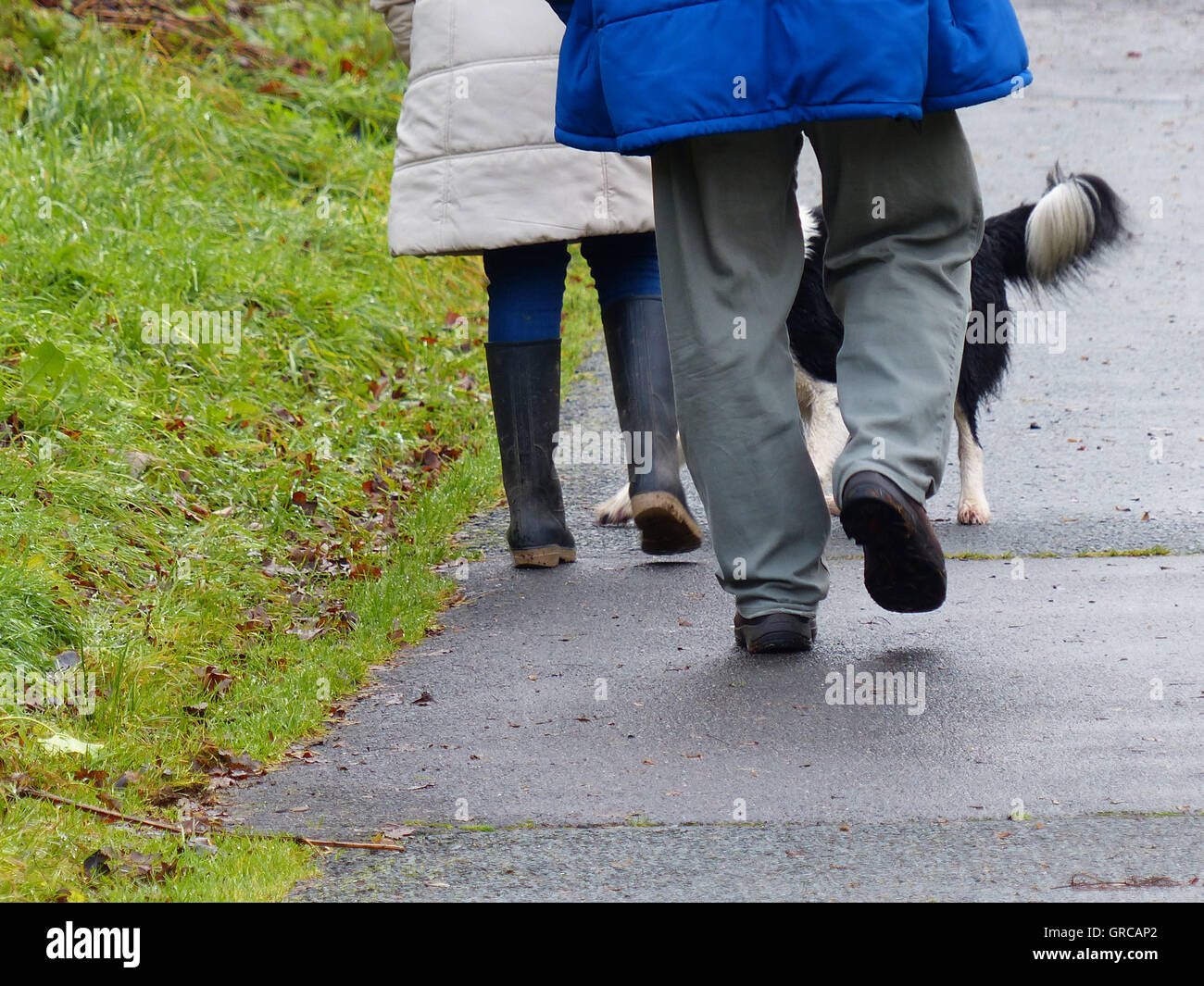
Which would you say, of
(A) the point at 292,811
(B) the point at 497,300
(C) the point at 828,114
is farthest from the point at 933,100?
(A) the point at 292,811

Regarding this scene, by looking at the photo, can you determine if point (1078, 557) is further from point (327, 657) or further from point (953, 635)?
point (327, 657)

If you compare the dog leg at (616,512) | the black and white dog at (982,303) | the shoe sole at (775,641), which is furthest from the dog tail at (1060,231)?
the shoe sole at (775,641)

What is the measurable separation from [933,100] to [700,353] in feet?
2.11

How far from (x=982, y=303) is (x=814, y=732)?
2.23 meters

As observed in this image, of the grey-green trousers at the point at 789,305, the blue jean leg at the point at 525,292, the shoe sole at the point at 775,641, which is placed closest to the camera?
the grey-green trousers at the point at 789,305

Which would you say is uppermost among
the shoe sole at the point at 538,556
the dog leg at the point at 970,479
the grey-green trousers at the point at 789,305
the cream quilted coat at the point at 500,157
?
the cream quilted coat at the point at 500,157

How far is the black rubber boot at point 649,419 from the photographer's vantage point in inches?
154

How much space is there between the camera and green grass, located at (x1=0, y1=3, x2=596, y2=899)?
9.64ft

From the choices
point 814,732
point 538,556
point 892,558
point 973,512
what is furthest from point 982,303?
point 814,732

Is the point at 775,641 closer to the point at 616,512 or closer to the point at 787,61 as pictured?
the point at 787,61

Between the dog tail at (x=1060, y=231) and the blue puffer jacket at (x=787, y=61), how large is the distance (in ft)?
5.53

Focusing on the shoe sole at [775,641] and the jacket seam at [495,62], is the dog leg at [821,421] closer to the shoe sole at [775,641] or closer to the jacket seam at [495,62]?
the jacket seam at [495,62]

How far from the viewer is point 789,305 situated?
3283 mm

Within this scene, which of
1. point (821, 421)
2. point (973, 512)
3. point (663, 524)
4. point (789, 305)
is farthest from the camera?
point (821, 421)
